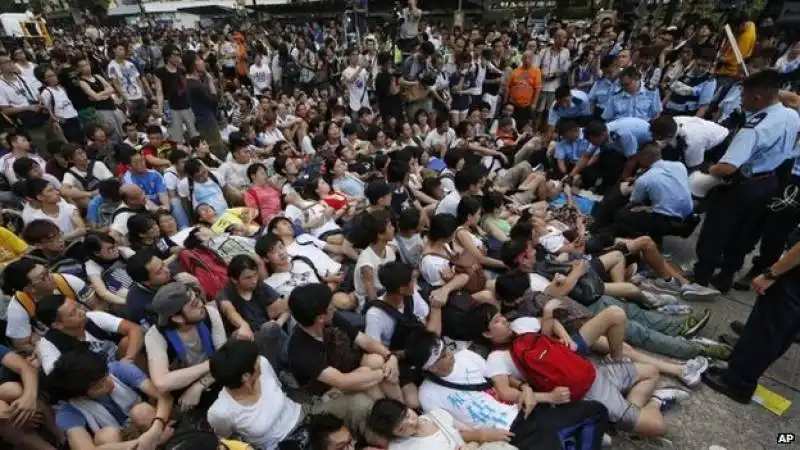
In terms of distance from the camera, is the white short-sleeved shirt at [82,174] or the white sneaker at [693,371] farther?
the white short-sleeved shirt at [82,174]

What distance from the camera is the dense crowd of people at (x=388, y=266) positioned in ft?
8.18

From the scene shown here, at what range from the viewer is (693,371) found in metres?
3.16

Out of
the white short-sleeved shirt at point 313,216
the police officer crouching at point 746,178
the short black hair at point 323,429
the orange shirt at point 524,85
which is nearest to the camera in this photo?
the short black hair at point 323,429

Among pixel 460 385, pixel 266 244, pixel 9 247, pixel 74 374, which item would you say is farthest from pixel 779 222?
pixel 9 247

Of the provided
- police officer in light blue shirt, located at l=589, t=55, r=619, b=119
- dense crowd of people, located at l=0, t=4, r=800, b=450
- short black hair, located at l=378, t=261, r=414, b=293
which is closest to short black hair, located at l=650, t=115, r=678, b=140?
dense crowd of people, located at l=0, t=4, r=800, b=450

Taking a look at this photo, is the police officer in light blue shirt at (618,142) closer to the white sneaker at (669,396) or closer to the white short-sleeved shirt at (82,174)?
the white sneaker at (669,396)

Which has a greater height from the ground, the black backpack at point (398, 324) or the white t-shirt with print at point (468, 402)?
the black backpack at point (398, 324)

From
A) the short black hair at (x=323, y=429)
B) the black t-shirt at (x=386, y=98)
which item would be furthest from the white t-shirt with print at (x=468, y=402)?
the black t-shirt at (x=386, y=98)

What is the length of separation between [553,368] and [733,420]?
1.34 metres

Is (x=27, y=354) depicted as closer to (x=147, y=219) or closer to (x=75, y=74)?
(x=147, y=219)

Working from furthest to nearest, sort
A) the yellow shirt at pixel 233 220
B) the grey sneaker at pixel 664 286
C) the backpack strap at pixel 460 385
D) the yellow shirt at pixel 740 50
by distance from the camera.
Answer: the yellow shirt at pixel 740 50, the yellow shirt at pixel 233 220, the grey sneaker at pixel 664 286, the backpack strap at pixel 460 385

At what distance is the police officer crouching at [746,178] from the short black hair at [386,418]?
321cm

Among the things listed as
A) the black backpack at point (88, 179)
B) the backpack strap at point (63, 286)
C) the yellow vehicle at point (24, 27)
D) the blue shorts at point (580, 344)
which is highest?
the yellow vehicle at point (24, 27)

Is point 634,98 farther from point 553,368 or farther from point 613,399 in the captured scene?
point 553,368
